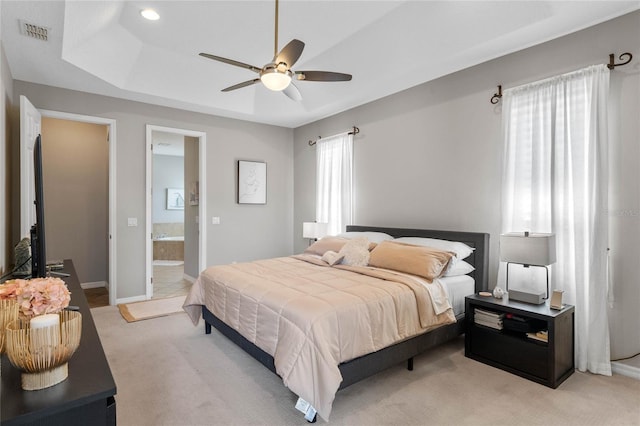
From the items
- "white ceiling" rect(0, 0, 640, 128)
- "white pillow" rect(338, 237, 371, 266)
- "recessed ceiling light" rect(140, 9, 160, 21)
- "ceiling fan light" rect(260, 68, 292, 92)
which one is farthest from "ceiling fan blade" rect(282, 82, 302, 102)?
"white pillow" rect(338, 237, 371, 266)

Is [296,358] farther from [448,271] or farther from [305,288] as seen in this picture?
[448,271]

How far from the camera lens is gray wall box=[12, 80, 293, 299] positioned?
14.8 feet

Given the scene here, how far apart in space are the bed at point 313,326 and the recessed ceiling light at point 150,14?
2592mm

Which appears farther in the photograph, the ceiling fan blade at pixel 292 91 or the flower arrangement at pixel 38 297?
the ceiling fan blade at pixel 292 91

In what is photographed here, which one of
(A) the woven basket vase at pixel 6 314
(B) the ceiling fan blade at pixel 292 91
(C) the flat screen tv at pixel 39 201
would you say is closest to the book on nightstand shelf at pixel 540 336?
(B) the ceiling fan blade at pixel 292 91

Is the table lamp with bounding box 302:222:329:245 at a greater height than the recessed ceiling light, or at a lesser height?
lesser

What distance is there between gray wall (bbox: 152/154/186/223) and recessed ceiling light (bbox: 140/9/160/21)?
6.88 metres

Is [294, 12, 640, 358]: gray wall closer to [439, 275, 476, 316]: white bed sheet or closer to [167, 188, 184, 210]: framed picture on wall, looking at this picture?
[439, 275, 476, 316]: white bed sheet

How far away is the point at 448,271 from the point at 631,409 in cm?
147

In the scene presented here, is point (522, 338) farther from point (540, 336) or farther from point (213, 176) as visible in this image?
point (213, 176)

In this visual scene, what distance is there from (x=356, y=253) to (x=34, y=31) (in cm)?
358

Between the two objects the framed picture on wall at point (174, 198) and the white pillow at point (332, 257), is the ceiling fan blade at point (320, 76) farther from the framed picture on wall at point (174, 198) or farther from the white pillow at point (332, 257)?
the framed picture on wall at point (174, 198)

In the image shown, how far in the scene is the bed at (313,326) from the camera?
6.44ft

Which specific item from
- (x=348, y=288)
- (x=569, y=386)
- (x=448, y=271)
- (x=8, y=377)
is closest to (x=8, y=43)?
(x=8, y=377)
